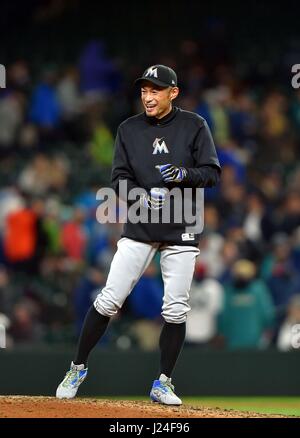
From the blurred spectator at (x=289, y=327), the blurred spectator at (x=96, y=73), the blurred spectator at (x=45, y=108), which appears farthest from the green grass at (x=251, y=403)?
the blurred spectator at (x=96, y=73)

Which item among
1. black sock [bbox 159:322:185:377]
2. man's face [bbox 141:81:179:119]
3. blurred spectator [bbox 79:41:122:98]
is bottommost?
black sock [bbox 159:322:185:377]

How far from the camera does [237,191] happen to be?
42.2 feet

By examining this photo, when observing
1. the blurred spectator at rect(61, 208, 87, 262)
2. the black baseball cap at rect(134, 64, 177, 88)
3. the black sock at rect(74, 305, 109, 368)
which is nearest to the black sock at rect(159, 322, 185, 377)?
the black sock at rect(74, 305, 109, 368)

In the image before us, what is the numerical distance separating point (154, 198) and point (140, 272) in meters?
0.47

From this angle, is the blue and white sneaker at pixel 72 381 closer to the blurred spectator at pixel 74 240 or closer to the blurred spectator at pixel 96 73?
the blurred spectator at pixel 74 240

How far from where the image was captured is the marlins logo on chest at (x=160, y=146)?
20.6 ft

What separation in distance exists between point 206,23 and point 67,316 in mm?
7044

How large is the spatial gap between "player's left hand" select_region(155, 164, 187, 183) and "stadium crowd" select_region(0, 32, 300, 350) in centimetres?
495

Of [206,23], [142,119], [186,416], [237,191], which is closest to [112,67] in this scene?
[206,23]

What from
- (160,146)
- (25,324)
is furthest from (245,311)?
(160,146)

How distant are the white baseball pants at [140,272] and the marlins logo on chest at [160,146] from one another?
1.83ft

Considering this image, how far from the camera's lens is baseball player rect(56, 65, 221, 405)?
20.4 ft

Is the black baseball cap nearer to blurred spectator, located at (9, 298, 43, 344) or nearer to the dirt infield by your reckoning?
the dirt infield

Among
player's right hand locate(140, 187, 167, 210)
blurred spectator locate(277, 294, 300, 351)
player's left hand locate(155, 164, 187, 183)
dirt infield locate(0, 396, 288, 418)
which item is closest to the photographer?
dirt infield locate(0, 396, 288, 418)
